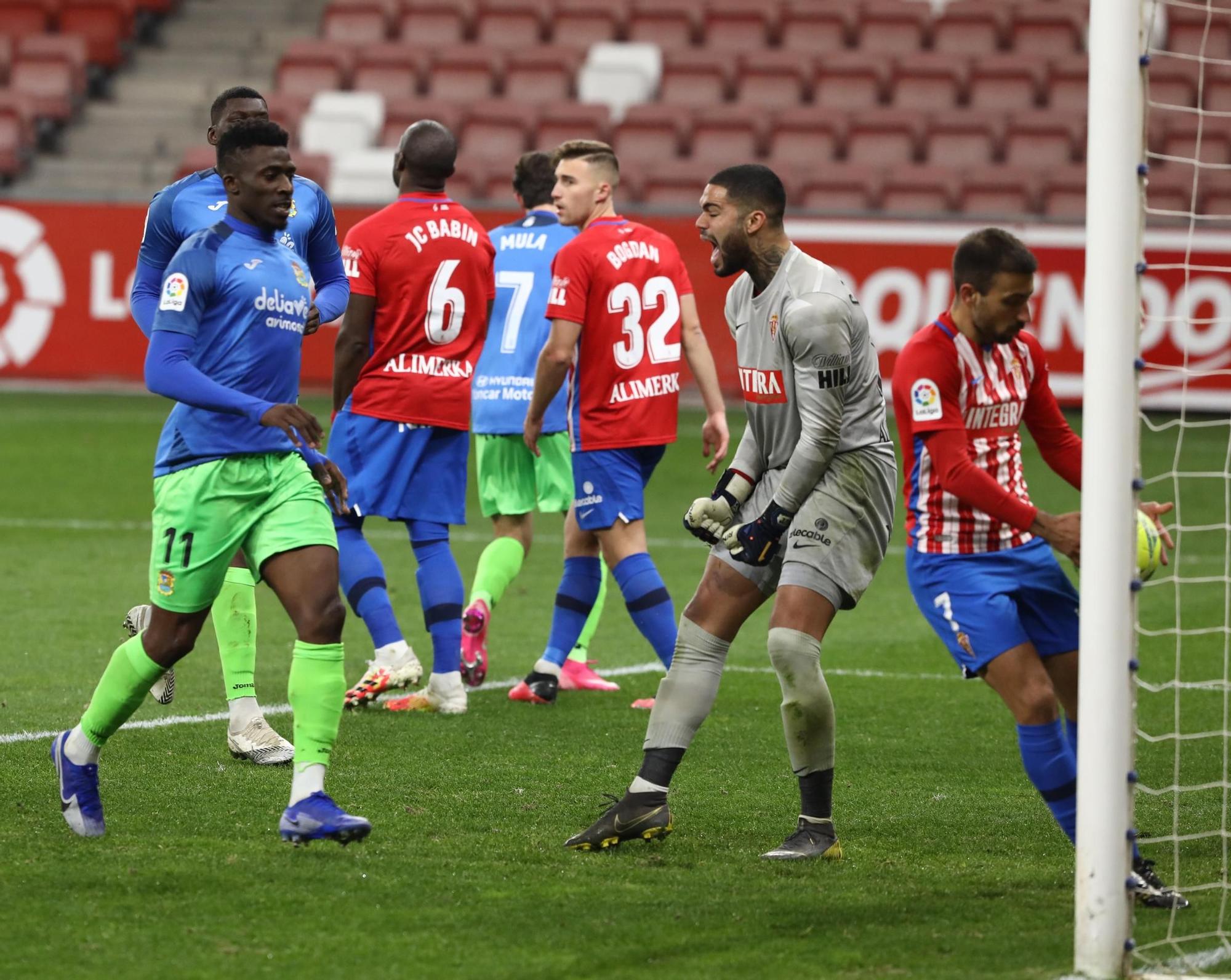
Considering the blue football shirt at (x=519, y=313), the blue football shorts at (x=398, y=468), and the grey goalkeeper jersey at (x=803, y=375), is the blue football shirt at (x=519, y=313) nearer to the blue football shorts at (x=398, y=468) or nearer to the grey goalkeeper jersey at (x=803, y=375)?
the blue football shorts at (x=398, y=468)

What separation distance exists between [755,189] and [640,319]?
236 cm

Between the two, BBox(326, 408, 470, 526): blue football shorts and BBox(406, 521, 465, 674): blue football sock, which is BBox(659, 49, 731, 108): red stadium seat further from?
BBox(406, 521, 465, 674): blue football sock

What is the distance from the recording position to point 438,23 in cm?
2319

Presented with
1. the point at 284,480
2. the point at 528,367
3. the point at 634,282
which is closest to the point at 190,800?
the point at 284,480

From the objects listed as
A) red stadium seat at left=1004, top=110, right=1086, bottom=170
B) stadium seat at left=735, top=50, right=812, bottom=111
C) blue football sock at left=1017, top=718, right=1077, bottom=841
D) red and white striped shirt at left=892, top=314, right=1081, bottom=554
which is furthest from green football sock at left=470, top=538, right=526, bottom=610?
stadium seat at left=735, top=50, right=812, bottom=111

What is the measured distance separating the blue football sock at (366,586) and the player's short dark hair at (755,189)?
2.84 metres

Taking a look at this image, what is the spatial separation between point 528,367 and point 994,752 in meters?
3.08

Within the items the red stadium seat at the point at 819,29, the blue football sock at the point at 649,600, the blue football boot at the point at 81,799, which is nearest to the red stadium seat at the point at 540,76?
the red stadium seat at the point at 819,29

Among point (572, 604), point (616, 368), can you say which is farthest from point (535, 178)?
point (572, 604)

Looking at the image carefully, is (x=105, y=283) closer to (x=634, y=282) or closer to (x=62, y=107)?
(x=62, y=107)

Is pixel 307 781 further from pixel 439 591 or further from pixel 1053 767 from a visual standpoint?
pixel 439 591

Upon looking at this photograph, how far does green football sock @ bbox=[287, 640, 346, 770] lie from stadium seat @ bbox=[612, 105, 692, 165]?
52.5ft

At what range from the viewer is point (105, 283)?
60.3 feet

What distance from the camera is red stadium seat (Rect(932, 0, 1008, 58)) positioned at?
21922 mm
